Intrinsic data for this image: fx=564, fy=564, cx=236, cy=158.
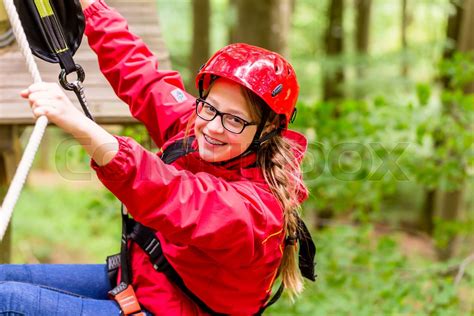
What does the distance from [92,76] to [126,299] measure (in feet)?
5.67

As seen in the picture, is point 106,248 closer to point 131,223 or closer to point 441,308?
point 441,308

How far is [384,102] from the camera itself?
4.76 m

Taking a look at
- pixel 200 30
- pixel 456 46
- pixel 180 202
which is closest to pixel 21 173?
pixel 180 202

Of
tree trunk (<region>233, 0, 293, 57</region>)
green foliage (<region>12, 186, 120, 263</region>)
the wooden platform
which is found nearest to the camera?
the wooden platform

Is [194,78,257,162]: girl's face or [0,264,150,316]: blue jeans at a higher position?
[194,78,257,162]: girl's face

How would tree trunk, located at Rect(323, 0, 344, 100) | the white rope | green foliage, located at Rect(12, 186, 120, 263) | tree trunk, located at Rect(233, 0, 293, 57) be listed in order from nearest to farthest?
the white rope → tree trunk, located at Rect(233, 0, 293, 57) → green foliage, located at Rect(12, 186, 120, 263) → tree trunk, located at Rect(323, 0, 344, 100)

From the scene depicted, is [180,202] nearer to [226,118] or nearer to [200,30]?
[226,118]

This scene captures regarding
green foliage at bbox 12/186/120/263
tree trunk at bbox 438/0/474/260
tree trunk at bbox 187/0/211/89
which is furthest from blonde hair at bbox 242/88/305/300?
green foliage at bbox 12/186/120/263

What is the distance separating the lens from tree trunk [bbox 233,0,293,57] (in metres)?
4.74

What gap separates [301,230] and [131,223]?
0.69 m

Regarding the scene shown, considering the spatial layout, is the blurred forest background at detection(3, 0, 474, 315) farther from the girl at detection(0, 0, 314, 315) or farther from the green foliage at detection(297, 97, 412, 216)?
the girl at detection(0, 0, 314, 315)

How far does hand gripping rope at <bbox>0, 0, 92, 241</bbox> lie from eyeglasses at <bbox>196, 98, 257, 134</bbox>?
0.41m

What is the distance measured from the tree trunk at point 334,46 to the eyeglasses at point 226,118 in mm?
7775

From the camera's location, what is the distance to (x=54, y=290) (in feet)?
6.84
